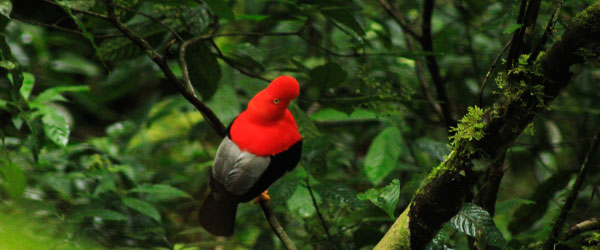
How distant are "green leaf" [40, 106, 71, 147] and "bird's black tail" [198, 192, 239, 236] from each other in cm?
71

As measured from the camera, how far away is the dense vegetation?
1164mm

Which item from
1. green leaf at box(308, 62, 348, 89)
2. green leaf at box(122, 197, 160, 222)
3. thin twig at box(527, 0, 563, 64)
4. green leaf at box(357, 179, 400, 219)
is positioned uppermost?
thin twig at box(527, 0, 563, 64)

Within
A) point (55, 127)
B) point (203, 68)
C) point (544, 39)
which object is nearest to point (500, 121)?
point (544, 39)

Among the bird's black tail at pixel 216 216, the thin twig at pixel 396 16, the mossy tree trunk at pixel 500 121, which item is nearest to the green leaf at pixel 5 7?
the bird's black tail at pixel 216 216

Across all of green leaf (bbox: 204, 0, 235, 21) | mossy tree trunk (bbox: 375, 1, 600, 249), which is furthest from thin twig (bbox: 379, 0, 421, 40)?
mossy tree trunk (bbox: 375, 1, 600, 249)

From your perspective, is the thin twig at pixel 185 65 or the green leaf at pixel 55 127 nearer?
the thin twig at pixel 185 65

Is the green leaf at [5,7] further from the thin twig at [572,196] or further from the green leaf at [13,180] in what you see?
the thin twig at [572,196]

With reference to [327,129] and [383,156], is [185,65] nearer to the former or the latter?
[383,156]

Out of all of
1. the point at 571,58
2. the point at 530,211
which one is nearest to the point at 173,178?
the point at 530,211

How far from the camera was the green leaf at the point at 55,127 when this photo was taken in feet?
6.60

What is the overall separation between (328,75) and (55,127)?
1.13 metres

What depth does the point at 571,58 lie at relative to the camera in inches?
43.2

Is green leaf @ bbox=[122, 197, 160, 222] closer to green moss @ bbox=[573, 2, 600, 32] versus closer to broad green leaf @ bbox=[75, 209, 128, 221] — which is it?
broad green leaf @ bbox=[75, 209, 128, 221]

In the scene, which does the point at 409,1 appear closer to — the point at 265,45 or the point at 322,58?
the point at 322,58
